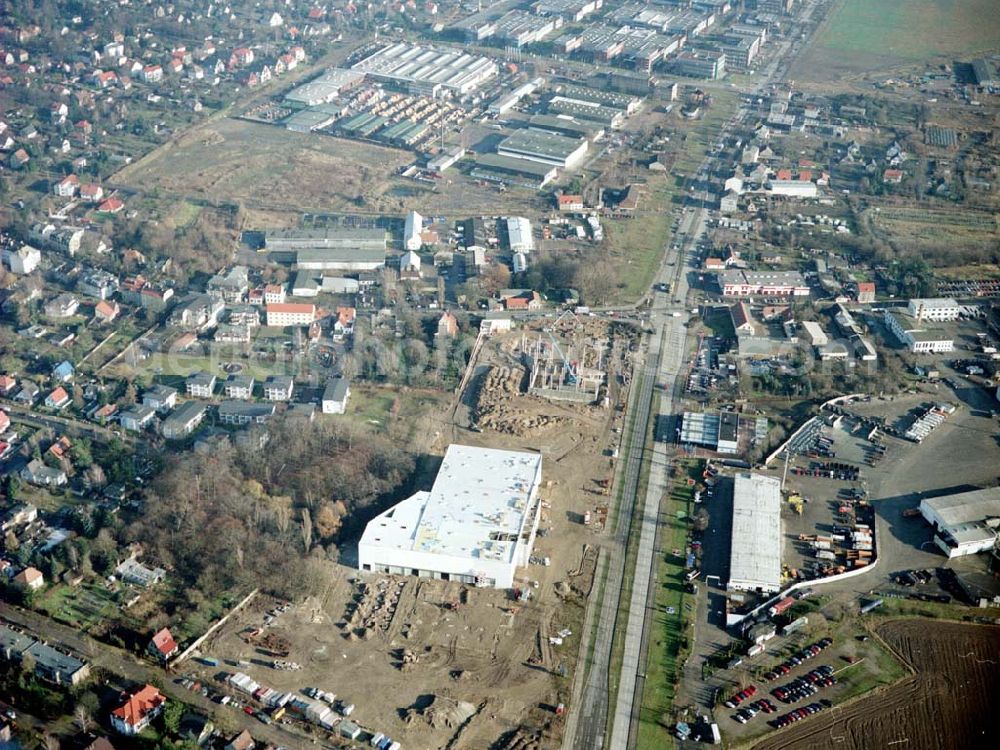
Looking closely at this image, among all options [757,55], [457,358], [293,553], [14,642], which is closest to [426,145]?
[457,358]

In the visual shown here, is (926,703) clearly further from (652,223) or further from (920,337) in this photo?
(652,223)

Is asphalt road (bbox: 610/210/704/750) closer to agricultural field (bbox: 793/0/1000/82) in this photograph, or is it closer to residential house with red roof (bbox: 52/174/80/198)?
agricultural field (bbox: 793/0/1000/82)

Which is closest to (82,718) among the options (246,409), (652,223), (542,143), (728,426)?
(246,409)

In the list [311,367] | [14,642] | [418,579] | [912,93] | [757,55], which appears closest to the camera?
[14,642]

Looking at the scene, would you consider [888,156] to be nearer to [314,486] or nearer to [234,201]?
[234,201]

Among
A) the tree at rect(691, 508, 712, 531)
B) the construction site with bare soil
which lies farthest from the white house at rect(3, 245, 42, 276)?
the tree at rect(691, 508, 712, 531)

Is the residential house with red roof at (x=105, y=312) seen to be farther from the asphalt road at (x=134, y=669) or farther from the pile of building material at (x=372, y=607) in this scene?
the pile of building material at (x=372, y=607)
